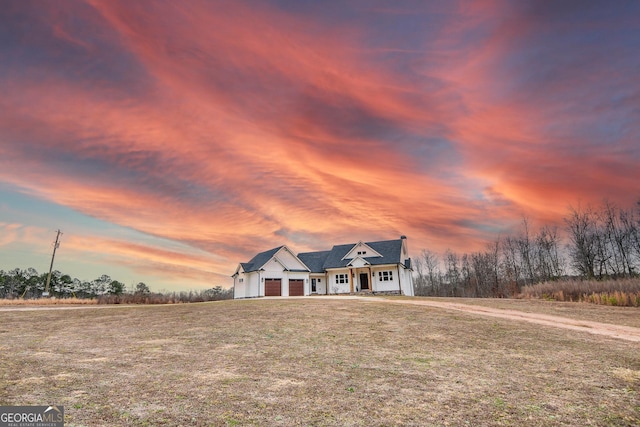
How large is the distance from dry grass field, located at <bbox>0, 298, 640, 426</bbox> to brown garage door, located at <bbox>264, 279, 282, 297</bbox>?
1143 inches

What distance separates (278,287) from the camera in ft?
139

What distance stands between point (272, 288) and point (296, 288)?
328cm

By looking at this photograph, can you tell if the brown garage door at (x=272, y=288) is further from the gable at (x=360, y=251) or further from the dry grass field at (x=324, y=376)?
the dry grass field at (x=324, y=376)

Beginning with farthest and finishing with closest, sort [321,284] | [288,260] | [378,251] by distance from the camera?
1. [321,284]
2. [378,251]
3. [288,260]

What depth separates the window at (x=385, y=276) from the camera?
142 ft

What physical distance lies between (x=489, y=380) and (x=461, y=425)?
2.51 metres

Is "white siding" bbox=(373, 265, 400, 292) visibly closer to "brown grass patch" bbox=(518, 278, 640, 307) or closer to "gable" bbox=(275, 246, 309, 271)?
"gable" bbox=(275, 246, 309, 271)

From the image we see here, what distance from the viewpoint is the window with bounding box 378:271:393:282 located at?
43.3 meters

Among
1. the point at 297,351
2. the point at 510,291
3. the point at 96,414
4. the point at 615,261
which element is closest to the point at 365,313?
the point at 297,351

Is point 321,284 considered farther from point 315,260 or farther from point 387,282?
point 387,282

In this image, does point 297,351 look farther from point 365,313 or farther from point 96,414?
point 365,313

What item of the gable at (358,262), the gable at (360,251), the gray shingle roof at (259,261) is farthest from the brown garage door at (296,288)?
the gable at (360,251)

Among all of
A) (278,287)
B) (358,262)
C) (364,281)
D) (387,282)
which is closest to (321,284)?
(364,281)

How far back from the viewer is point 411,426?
4828mm
